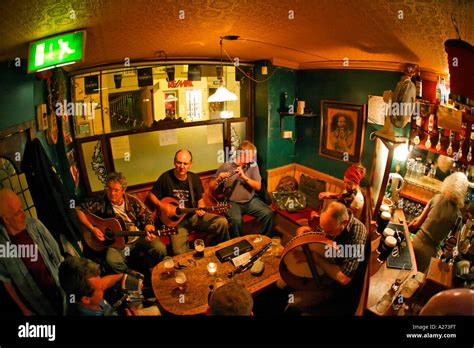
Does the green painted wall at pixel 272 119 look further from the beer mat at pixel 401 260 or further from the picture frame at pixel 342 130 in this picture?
the beer mat at pixel 401 260

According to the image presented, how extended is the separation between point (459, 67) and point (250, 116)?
4158 millimetres

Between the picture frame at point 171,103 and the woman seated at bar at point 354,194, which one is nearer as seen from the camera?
A: the woman seated at bar at point 354,194

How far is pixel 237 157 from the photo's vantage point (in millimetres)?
4328

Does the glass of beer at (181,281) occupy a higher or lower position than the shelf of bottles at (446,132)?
lower

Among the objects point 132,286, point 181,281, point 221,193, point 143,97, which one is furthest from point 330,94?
point 132,286

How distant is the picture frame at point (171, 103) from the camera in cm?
456

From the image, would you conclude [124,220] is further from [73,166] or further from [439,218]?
[439,218]

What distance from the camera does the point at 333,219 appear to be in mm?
2387

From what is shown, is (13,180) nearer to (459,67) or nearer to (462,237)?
(459,67)

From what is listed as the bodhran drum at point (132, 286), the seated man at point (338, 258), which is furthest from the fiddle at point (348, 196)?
the bodhran drum at point (132, 286)

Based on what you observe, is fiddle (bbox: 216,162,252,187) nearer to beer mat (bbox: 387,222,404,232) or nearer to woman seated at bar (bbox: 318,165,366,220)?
woman seated at bar (bbox: 318,165,366,220)

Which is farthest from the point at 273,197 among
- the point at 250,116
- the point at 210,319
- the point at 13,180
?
the point at 13,180

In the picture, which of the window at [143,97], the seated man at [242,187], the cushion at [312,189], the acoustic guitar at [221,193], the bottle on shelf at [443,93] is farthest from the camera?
the cushion at [312,189]

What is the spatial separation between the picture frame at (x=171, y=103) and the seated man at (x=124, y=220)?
1.59 m
